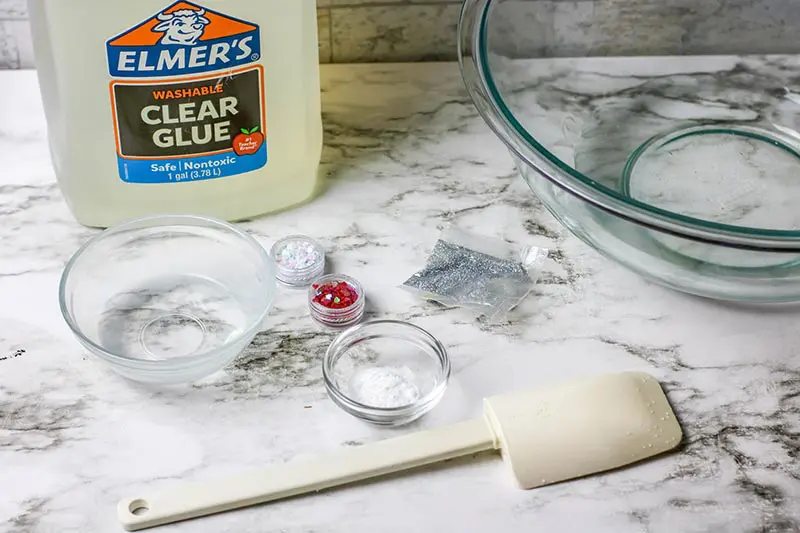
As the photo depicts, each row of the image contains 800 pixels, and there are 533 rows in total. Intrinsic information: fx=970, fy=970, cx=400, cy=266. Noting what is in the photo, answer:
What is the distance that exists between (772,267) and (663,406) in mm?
177

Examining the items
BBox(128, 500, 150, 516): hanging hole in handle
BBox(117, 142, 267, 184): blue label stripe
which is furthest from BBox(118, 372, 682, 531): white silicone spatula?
BBox(117, 142, 267, 184): blue label stripe

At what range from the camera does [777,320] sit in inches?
29.3

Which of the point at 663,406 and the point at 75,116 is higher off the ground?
the point at 75,116

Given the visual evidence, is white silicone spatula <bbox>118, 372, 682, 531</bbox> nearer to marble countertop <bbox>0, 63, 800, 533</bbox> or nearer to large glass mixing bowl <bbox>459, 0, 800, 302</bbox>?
marble countertop <bbox>0, 63, 800, 533</bbox>

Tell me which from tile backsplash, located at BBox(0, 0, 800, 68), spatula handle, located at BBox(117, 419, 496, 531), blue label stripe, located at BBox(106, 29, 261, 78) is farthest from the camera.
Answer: tile backsplash, located at BBox(0, 0, 800, 68)

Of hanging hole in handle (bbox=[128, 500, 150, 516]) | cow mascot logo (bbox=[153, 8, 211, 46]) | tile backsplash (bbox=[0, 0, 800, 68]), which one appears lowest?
hanging hole in handle (bbox=[128, 500, 150, 516])

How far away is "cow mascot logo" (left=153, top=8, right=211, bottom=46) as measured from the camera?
69 centimetres

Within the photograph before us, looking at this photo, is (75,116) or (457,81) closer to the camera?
(75,116)

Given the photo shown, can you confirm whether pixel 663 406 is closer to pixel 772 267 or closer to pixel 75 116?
pixel 772 267

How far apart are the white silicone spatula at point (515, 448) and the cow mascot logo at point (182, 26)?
1.02 ft

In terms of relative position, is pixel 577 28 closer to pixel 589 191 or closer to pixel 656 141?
pixel 656 141

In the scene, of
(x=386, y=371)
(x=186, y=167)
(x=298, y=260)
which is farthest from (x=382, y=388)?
(x=186, y=167)

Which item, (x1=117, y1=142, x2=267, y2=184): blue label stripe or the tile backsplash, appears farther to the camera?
the tile backsplash

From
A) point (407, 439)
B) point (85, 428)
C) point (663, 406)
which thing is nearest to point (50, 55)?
point (85, 428)
